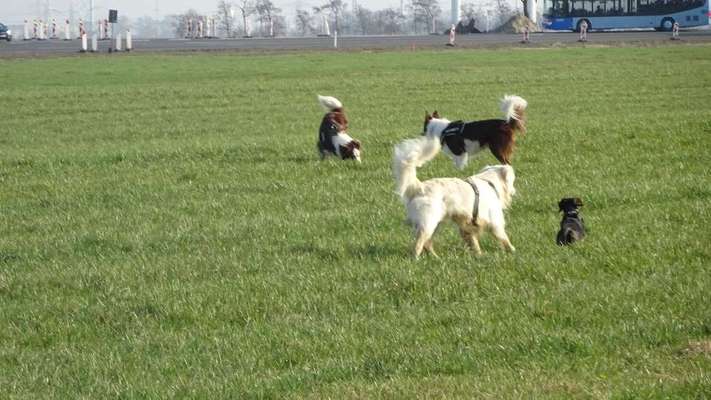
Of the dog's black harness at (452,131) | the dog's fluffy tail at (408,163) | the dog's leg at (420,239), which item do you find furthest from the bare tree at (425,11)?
the dog's leg at (420,239)

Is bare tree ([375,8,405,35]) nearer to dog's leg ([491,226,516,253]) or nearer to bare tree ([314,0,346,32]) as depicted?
bare tree ([314,0,346,32])

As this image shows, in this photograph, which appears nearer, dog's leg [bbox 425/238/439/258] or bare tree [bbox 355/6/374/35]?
dog's leg [bbox 425/238/439/258]

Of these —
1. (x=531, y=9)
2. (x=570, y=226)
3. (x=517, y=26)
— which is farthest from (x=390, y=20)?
(x=570, y=226)

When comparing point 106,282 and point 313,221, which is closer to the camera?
point 106,282

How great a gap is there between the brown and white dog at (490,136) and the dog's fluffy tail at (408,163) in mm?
5331

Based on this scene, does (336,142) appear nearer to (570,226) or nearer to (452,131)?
(452,131)

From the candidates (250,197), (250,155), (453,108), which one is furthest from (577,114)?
(250,197)

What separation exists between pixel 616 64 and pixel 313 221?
28.3 m

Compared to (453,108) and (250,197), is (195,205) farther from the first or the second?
(453,108)

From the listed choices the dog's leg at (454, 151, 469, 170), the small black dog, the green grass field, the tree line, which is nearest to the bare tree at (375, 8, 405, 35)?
the tree line

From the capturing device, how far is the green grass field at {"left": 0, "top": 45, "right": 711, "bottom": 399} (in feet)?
20.2

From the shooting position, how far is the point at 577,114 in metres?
21.9

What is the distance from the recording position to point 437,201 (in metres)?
9.05

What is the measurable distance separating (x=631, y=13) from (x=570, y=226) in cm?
6959
